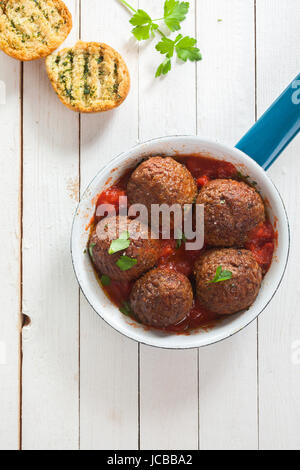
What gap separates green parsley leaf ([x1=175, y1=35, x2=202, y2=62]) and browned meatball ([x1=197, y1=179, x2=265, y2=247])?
0.54 meters

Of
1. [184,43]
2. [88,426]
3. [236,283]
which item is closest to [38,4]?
[184,43]

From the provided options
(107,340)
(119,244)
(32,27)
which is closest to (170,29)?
(32,27)

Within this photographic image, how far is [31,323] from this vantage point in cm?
188

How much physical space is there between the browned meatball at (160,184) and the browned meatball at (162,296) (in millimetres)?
218

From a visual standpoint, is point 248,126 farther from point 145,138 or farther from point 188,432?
point 188,432

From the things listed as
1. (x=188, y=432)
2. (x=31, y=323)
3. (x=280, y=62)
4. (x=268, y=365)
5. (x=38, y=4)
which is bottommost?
(x=188, y=432)

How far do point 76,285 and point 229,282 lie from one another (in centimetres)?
61

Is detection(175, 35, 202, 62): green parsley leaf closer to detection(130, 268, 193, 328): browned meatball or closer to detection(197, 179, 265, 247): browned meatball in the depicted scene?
detection(197, 179, 265, 247): browned meatball

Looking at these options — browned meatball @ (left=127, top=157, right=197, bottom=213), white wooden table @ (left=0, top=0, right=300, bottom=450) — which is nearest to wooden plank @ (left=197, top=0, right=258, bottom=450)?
white wooden table @ (left=0, top=0, right=300, bottom=450)

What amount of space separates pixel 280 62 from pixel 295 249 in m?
0.69

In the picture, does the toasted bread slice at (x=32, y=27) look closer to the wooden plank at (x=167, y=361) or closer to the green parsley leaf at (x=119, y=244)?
the wooden plank at (x=167, y=361)

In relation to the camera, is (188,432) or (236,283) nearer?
(236,283)

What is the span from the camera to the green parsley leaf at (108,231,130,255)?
1509 mm
